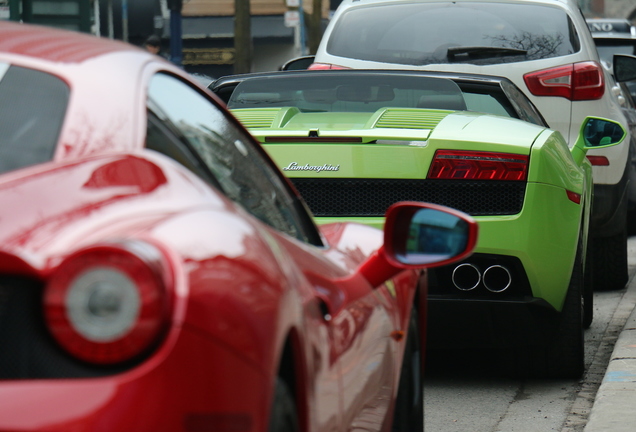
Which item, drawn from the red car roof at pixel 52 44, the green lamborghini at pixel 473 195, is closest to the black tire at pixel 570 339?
the green lamborghini at pixel 473 195

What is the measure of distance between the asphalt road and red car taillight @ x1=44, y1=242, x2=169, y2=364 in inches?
122

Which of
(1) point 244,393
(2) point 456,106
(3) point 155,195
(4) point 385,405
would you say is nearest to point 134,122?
(3) point 155,195

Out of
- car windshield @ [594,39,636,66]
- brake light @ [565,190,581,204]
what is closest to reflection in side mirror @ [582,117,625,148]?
brake light @ [565,190,581,204]

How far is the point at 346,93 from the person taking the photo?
5.79m

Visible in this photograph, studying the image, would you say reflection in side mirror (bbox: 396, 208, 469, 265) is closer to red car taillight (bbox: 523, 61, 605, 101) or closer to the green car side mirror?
the green car side mirror

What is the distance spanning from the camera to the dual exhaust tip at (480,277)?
4816 mm

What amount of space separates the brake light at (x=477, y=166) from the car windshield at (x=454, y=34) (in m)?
3.56

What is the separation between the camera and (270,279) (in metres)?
1.82

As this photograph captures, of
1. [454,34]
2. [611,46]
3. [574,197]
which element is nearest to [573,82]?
[454,34]

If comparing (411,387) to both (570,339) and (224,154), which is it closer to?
(224,154)

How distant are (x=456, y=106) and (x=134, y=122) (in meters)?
3.90

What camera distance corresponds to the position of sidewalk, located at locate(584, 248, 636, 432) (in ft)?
14.1

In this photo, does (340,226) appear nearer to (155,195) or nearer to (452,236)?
(452,236)

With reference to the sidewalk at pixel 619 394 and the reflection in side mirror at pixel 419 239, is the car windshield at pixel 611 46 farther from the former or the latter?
the reflection in side mirror at pixel 419 239
